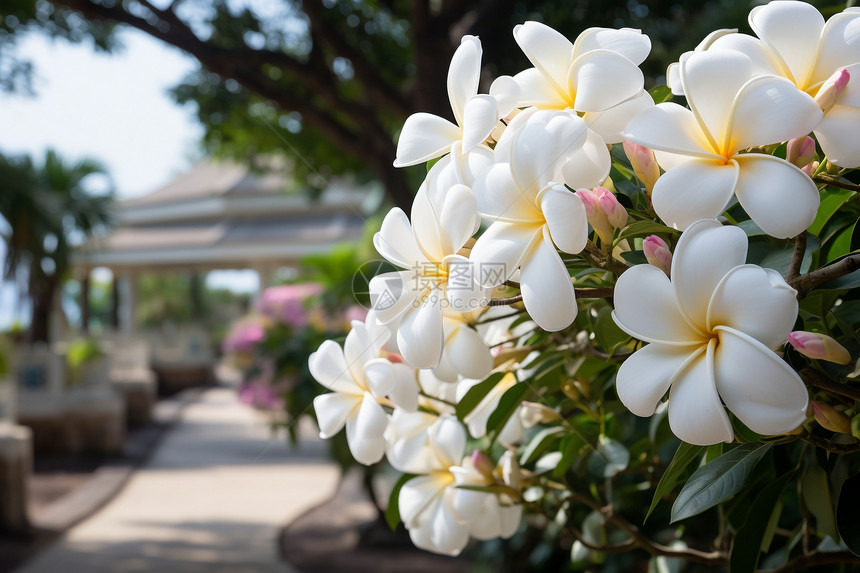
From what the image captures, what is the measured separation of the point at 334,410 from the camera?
2.14 feet

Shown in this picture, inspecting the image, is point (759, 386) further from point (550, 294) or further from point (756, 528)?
point (756, 528)

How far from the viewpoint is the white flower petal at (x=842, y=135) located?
423mm

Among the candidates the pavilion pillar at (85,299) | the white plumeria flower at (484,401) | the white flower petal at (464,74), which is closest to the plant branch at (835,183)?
the white flower petal at (464,74)

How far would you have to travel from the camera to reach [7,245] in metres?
9.55

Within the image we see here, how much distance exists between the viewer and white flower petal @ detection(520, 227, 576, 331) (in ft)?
1.40

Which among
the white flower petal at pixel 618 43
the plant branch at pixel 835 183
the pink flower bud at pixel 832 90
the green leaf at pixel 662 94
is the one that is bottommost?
the plant branch at pixel 835 183

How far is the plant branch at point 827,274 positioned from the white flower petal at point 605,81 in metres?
0.15

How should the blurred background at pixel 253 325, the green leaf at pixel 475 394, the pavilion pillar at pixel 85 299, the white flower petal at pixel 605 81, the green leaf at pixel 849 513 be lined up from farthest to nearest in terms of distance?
the pavilion pillar at pixel 85 299 → the blurred background at pixel 253 325 → the green leaf at pixel 475 394 → the green leaf at pixel 849 513 → the white flower petal at pixel 605 81

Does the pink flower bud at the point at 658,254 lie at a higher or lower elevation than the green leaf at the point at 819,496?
higher

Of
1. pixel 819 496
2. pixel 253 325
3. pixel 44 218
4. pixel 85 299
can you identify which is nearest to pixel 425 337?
pixel 819 496

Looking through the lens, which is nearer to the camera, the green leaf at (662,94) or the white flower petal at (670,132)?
the white flower petal at (670,132)

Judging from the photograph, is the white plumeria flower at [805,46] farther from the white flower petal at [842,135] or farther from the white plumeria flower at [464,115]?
the white plumeria flower at [464,115]

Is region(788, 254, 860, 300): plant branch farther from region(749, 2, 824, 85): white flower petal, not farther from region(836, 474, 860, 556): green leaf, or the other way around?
region(836, 474, 860, 556): green leaf

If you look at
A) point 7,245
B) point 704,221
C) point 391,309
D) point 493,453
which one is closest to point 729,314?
point 704,221
